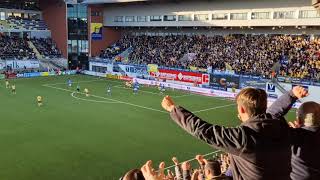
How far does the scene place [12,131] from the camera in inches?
1049

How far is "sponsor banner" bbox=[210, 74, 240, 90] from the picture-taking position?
1705 inches

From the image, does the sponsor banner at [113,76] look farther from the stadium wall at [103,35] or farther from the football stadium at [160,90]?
the stadium wall at [103,35]

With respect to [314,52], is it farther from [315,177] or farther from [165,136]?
[315,177]

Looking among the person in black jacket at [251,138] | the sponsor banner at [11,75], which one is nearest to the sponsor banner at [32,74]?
the sponsor banner at [11,75]

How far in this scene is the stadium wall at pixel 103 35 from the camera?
66300 mm

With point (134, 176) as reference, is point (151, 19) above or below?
above

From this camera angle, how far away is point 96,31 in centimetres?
6681

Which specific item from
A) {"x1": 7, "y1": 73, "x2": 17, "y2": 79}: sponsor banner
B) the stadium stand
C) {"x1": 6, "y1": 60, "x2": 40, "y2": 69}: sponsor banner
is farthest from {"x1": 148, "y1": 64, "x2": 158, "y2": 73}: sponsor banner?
the stadium stand

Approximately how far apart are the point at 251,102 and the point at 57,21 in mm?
66597

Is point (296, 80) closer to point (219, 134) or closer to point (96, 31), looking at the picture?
point (219, 134)

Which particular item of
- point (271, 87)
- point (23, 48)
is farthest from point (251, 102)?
point (23, 48)

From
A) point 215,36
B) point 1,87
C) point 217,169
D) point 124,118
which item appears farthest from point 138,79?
point 217,169

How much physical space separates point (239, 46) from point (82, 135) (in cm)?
3047

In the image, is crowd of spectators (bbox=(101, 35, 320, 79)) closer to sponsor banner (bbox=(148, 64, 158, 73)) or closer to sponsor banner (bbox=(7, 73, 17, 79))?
sponsor banner (bbox=(148, 64, 158, 73))
